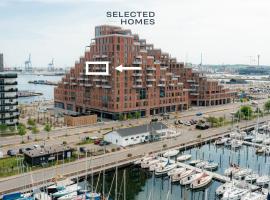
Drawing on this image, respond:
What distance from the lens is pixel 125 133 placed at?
186ft

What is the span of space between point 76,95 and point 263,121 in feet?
143

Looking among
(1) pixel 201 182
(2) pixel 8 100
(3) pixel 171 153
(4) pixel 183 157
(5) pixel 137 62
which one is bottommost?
(1) pixel 201 182

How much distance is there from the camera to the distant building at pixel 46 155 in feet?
147

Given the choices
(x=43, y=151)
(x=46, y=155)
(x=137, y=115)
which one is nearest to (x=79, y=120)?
(x=137, y=115)

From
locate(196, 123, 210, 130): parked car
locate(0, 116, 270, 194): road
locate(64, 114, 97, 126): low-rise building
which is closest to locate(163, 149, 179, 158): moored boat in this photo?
locate(0, 116, 270, 194): road

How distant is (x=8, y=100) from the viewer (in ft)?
214

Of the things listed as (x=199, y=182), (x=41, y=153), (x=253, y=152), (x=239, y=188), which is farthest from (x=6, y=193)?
(x=253, y=152)

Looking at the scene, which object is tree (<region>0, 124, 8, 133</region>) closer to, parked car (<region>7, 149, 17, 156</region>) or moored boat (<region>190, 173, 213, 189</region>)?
parked car (<region>7, 149, 17, 156</region>)

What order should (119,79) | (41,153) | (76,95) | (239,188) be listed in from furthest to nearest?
(76,95), (119,79), (41,153), (239,188)

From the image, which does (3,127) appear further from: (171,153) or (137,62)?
(137,62)

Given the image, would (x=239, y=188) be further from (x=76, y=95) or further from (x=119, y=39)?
(x=76, y=95)

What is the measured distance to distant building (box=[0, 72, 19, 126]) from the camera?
64.6 m

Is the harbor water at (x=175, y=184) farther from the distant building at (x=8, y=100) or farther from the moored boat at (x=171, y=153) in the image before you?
the distant building at (x=8, y=100)

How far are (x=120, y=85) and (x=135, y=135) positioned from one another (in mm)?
A: 22122
